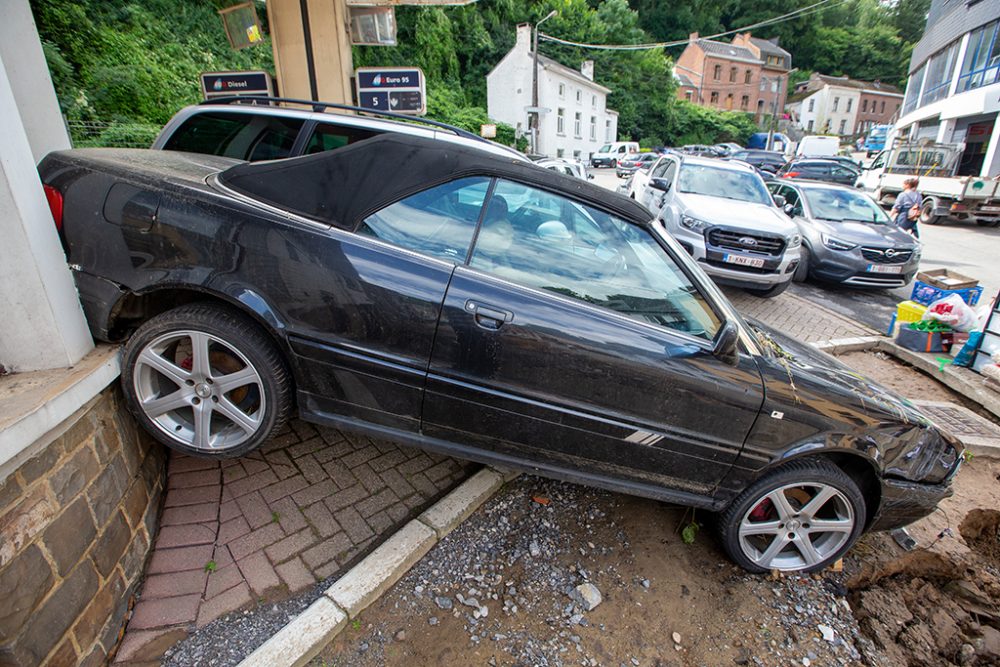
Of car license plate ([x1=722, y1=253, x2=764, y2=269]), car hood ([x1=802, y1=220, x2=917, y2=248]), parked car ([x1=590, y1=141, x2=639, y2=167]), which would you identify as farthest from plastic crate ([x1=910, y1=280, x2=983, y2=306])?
parked car ([x1=590, y1=141, x2=639, y2=167])

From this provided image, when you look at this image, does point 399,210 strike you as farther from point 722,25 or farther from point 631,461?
point 722,25

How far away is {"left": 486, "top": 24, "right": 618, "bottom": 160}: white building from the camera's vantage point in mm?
31391

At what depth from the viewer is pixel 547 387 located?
2270 mm

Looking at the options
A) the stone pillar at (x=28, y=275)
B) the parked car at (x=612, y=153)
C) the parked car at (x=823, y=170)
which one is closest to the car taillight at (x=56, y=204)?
the stone pillar at (x=28, y=275)

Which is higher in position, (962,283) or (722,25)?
(722,25)

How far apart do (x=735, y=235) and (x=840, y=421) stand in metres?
5.07

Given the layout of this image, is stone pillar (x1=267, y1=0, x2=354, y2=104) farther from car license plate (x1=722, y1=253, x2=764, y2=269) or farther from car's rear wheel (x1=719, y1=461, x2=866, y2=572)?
car's rear wheel (x1=719, y1=461, x2=866, y2=572)

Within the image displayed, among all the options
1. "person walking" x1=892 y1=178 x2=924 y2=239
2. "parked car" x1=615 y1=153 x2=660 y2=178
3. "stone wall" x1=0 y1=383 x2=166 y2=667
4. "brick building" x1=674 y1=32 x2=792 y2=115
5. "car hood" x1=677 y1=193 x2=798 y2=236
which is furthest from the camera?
"brick building" x1=674 y1=32 x2=792 y2=115

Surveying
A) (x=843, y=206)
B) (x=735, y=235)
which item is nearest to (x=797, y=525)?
(x=735, y=235)

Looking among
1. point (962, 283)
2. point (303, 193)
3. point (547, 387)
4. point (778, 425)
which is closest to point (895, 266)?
point (962, 283)

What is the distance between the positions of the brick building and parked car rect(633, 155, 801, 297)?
5505cm

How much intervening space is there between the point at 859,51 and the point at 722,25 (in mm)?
20765

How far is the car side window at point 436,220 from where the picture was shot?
231 cm

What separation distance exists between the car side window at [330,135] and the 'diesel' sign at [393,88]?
113 inches
